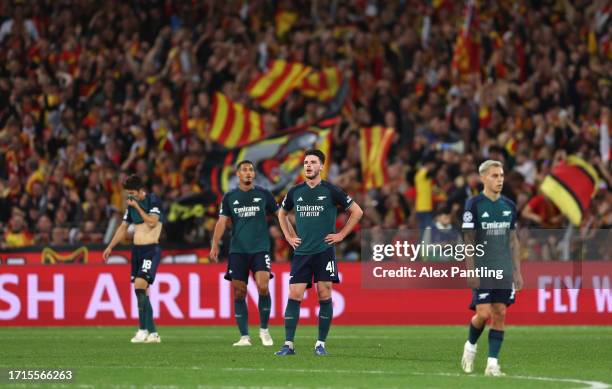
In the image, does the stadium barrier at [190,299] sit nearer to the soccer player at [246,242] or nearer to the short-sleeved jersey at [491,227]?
the soccer player at [246,242]

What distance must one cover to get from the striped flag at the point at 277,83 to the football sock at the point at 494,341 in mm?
15176

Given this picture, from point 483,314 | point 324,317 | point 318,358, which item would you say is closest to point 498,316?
point 483,314

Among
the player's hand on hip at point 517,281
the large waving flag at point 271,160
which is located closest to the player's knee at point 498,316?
the player's hand on hip at point 517,281

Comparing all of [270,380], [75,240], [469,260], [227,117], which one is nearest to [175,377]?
[270,380]

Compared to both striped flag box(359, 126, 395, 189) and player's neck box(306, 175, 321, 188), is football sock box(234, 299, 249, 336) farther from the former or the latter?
striped flag box(359, 126, 395, 189)

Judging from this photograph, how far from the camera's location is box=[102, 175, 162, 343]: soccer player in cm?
1864

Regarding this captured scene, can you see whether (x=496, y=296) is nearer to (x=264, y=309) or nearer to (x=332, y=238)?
(x=332, y=238)

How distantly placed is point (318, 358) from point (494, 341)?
294 centimetres

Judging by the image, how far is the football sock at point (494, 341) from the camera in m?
13.1

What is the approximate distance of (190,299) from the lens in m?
23.5

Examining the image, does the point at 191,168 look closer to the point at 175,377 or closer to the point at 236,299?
the point at 236,299

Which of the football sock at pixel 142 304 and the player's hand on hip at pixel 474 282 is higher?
the player's hand on hip at pixel 474 282

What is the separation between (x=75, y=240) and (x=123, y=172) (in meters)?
2.90

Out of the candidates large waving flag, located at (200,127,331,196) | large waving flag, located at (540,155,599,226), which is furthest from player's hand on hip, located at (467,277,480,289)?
large waving flag, located at (200,127,331,196)
